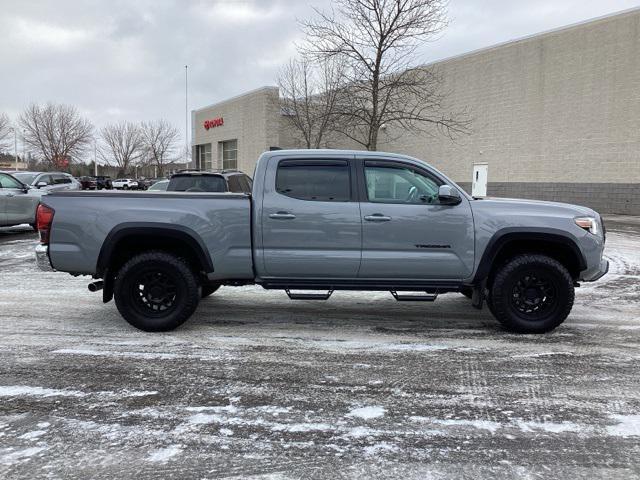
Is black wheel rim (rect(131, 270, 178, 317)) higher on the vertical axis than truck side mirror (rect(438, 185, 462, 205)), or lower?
lower

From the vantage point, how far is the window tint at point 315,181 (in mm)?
5480

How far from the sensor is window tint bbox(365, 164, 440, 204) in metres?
5.47

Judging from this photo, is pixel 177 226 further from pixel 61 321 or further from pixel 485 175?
pixel 485 175

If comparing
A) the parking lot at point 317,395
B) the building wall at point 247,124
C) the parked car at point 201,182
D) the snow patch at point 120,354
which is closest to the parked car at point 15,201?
the parked car at point 201,182

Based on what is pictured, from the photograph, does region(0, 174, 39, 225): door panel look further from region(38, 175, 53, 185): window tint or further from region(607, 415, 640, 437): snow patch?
region(607, 415, 640, 437): snow patch

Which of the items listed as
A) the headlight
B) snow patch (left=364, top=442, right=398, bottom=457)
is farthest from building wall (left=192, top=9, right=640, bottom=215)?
snow patch (left=364, top=442, right=398, bottom=457)

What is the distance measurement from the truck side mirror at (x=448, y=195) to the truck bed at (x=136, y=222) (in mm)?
2007

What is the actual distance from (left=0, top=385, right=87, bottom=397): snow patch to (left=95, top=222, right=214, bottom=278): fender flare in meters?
1.63

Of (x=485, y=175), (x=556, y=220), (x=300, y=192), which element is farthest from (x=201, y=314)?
(x=485, y=175)

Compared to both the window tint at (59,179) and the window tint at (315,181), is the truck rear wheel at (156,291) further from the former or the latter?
the window tint at (59,179)

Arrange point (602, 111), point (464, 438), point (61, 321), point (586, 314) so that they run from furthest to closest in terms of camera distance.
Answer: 1. point (602, 111)
2. point (586, 314)
3. point (61, 321)
4. point (464, 438)

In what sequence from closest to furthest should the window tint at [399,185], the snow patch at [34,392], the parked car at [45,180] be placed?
the snow patch at [34,392] → the window tint at [399,185] → the parked car at [45,180]

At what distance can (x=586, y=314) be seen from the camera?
6.50m

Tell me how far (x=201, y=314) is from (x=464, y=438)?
390cm
